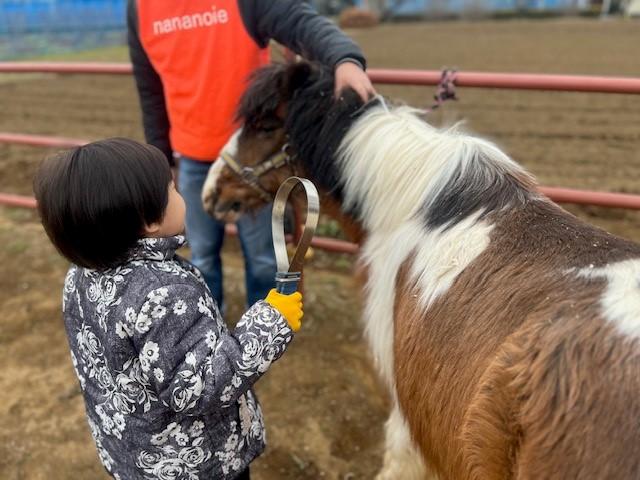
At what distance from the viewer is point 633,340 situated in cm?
113

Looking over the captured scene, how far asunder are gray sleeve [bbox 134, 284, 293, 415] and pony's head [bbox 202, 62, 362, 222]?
99 centimetres

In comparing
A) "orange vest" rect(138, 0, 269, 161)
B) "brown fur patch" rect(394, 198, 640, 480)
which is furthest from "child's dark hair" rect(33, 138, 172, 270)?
"orange vest" rect(138, 0, 269, 161)

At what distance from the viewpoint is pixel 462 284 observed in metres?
1.56

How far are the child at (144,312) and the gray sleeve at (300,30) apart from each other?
1.08 m

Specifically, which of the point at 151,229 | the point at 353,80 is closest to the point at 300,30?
the point at 353,80

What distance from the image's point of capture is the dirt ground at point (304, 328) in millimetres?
2576

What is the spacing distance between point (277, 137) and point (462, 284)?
113 centimetres

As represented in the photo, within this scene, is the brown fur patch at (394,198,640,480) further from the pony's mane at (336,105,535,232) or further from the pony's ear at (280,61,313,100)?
the pony's ear at (280,61,313,100)

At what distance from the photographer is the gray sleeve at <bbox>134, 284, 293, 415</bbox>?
4.20ft

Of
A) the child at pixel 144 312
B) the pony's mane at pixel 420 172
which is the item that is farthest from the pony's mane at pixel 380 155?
the child at pixel 144 312

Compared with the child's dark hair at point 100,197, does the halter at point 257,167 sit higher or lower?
lower

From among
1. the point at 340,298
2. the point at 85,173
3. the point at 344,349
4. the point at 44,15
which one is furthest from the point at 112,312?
the point at 44,15

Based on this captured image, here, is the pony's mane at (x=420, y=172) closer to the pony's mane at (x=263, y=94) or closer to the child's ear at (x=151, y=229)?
the pony's mane at (x=263, y=94)

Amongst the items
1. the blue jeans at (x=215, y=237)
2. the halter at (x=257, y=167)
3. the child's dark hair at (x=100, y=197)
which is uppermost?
the child's dark hair at (x=100, y=197)
